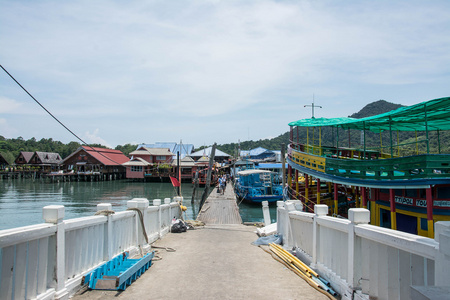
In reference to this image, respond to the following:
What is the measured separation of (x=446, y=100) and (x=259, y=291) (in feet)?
23.3

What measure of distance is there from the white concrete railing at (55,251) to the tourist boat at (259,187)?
23.5 metres

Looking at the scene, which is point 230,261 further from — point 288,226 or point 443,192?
point 443,192

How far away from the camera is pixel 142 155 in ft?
227

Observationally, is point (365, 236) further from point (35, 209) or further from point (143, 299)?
point (35, 209)

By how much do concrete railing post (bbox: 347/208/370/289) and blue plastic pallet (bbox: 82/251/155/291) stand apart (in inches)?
→ 141

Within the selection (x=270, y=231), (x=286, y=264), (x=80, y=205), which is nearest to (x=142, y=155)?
(x=80, y=205)

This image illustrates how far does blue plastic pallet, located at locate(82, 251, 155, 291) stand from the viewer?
533cm

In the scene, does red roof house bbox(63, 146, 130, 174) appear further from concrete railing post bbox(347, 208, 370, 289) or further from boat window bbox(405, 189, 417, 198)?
concrete railing post bbox(347, 208, 370, 289)

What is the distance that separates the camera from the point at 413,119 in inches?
495

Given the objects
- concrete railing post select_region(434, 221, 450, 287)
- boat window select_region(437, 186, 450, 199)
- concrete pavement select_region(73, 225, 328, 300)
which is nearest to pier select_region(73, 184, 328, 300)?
concrete pavement select_region(73, 225, 328, 300)

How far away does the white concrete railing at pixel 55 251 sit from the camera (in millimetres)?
3857

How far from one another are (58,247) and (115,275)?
1.28 m

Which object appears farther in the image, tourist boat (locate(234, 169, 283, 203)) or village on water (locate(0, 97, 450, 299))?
tourist boat (locate(234, 169, 283, 203))

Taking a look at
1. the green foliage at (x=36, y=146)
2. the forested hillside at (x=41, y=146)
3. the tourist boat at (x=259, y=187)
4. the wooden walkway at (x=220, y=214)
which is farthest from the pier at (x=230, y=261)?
the green foliage at (x=36, y=146)
